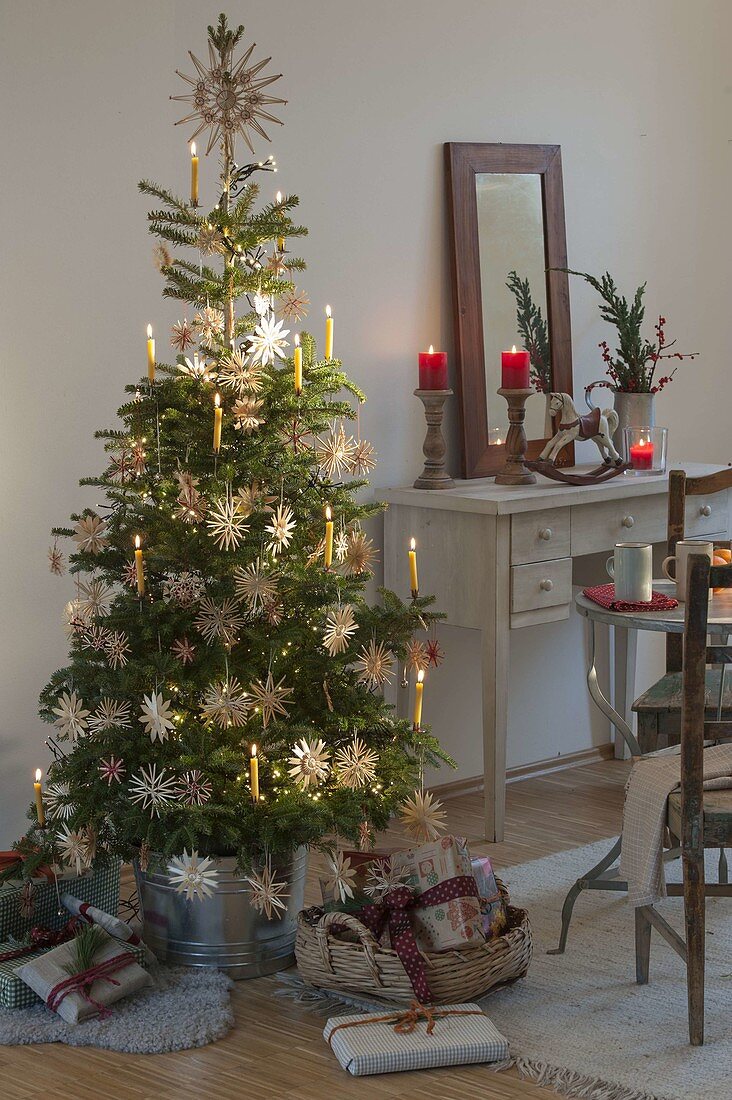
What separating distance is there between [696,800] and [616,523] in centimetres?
152

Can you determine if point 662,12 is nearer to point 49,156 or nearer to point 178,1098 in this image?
point 49,156

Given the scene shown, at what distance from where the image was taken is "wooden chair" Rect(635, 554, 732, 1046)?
2.42 meters

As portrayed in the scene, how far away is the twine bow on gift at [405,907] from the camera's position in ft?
8.66

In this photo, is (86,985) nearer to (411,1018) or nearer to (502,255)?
(411,1018)

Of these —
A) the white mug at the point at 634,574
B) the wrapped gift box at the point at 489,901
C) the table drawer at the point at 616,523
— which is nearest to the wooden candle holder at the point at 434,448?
the table drawer at the point at 616,523

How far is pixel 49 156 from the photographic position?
10.6 ft

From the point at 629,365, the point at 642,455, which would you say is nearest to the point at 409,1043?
the point at 642,455

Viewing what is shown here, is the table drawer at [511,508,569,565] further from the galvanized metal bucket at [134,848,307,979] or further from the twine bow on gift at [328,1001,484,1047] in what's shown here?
the twine bow on gift at [328,1001,484,1047]

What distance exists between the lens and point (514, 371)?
382 centimetres

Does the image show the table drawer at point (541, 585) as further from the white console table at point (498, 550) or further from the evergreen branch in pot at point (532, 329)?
the evergreen branch in pot at point (532, 329)

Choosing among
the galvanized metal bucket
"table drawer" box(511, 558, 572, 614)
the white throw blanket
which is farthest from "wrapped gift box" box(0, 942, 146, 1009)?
"table drawer" box(511, 558, 572, 614)

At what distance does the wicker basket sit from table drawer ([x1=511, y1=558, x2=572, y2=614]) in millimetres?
1086

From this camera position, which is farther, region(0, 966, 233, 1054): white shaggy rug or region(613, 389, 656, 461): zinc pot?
region(613, 389, 656, 461): zinc pot

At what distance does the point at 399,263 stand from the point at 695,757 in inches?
75.2
